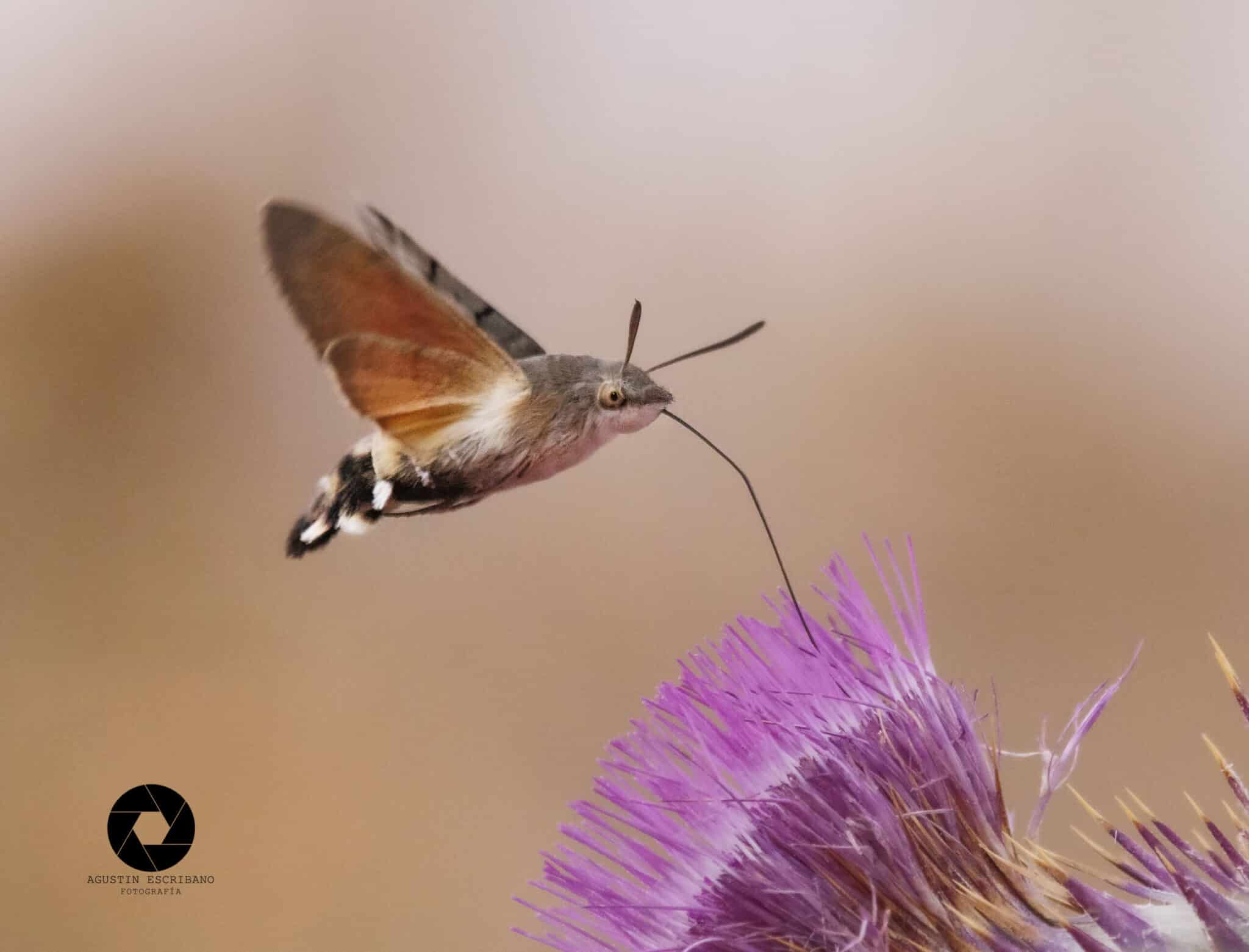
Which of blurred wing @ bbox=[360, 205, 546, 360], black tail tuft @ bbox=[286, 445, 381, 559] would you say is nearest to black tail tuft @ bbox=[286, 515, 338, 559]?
black tail tuft @ bbox=[286, 445, 381, 559]

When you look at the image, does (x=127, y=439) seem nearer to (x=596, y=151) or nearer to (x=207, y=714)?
(x=207, y=714)

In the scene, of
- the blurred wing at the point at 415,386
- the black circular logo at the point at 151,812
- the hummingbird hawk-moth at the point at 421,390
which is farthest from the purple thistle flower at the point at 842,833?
the black circular logo at the point at 151,812

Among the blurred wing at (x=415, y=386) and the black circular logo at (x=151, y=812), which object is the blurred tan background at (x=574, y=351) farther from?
the blurred wing at (x=415, y=386)

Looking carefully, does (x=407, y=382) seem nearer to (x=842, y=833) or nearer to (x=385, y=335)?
(x=385, y=335)

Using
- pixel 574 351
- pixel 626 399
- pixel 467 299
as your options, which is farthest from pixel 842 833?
pixel 574 351

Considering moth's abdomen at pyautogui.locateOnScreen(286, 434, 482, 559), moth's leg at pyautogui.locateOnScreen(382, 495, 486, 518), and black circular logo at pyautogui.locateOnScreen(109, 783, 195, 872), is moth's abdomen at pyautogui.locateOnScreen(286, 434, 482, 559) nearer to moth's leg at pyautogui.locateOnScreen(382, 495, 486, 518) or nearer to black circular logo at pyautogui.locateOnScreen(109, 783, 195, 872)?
moth's leg at pyautogui.locateOnScreen(382, 495, 486, 518)

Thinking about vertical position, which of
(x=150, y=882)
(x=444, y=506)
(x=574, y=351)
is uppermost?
(x=574, y=351)

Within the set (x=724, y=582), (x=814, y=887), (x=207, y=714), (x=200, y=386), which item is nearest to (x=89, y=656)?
(x=207, y=714)
